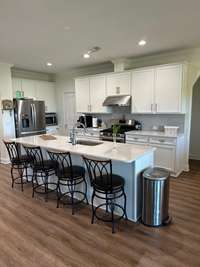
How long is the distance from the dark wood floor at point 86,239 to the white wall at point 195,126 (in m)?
2.80

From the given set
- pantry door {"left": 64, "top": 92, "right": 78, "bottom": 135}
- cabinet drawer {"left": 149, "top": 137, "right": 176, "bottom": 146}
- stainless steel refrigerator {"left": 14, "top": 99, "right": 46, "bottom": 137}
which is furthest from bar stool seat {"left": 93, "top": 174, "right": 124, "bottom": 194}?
pantry door {"left": 64, "top": 92, "right": 78, "bottom": 135}

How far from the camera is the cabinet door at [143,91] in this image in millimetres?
4598

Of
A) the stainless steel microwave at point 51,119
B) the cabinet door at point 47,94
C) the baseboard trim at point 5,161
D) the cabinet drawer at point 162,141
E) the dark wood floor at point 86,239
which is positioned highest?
the cabinet door at point 47,94

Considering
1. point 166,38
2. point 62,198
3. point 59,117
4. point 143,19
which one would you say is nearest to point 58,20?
point 143,19

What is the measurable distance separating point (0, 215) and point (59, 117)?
16.6 feet

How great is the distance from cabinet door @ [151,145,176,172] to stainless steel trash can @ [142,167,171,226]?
1.71m

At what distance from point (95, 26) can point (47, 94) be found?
4.41 m

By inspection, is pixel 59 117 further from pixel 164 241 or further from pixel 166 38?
pixel 164 241

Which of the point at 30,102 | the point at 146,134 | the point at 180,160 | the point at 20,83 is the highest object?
the point at 20,83

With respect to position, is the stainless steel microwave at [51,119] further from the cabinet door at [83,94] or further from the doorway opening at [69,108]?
the cabinet door at [83,94]

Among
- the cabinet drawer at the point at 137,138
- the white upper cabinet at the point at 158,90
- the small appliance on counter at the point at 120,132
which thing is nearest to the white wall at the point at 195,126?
the white upper cabinet at the point at 158,90

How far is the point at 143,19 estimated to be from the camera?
2855 millimetres

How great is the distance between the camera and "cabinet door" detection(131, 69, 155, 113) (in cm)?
460

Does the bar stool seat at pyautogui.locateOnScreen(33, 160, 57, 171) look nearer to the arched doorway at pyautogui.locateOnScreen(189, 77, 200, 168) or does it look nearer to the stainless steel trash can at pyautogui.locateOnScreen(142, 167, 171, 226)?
the stainless steel trash can at pyautogui.locateOnScreen(142, 167, 171, 226)
